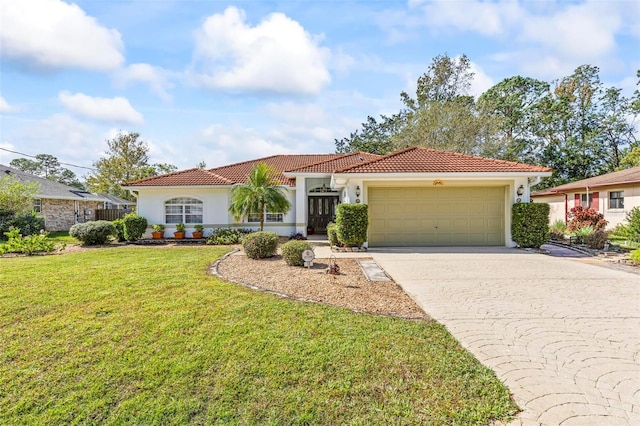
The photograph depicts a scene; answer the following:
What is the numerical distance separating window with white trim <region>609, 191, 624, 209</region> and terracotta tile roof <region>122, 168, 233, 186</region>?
22.0m

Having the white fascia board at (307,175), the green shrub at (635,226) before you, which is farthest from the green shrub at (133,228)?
the green shrub at (635,226)

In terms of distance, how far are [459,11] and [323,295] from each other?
328 inches

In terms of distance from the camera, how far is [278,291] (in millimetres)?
6602

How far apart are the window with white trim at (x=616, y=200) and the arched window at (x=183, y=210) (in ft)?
77.7

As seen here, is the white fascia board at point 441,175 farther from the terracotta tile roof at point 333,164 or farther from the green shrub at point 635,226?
the green shrub at point 635,226

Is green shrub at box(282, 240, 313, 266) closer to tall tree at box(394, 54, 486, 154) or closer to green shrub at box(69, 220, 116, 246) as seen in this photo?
green shrub at box(69, 220, 116, 246)

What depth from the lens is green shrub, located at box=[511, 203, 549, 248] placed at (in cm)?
1266

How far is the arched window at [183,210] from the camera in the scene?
58.2 ft

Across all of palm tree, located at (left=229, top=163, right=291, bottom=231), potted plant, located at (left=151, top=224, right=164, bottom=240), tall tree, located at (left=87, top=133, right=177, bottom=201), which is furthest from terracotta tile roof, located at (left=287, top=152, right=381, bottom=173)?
tall tree, located at (left=87, top=133, right=177, bottom=201)

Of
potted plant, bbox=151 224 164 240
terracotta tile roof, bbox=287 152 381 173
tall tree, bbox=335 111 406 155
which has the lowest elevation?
potted plant, bbox=151 224 164 240

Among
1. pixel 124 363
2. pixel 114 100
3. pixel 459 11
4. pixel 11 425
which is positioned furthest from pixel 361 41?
pixel 114 100

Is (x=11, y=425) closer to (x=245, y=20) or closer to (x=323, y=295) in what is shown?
(x=323, y=295)

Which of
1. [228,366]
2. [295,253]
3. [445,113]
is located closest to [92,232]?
[295,253]

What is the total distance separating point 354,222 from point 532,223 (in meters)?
6.85
